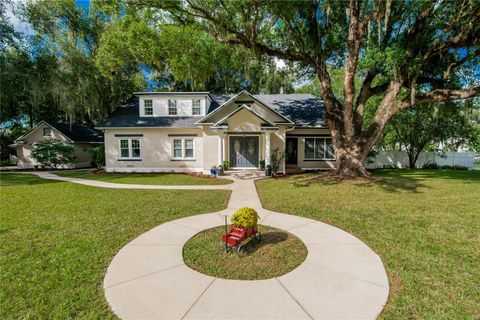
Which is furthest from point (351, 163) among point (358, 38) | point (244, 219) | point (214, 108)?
point (214, 108)

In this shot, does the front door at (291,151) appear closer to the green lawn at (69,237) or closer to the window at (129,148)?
the green lawn at (69,237)

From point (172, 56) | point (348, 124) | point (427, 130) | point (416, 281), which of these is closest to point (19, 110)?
point (172, 56)

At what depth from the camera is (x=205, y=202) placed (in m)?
7.71

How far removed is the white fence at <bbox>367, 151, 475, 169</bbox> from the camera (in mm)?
20172

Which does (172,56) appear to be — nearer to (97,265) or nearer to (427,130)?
(97,265)

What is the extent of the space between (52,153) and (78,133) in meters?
3.97

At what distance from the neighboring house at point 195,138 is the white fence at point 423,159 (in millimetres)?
7559

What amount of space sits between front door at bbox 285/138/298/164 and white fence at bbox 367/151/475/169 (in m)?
9.25

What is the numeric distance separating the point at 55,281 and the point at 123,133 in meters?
14.7

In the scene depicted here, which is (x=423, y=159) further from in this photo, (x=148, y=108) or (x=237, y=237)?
(x=148, y=108)

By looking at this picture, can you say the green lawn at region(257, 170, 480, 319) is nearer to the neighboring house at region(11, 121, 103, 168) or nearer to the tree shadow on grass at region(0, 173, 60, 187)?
the tree shadow on grass at region(0, 173, 60, 187)

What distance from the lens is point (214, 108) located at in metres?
17.5

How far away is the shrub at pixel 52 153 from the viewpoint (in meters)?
18.6

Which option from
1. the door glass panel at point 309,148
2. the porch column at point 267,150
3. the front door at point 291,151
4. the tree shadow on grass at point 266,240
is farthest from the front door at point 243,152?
the tree shadow on grass at point 266,240
